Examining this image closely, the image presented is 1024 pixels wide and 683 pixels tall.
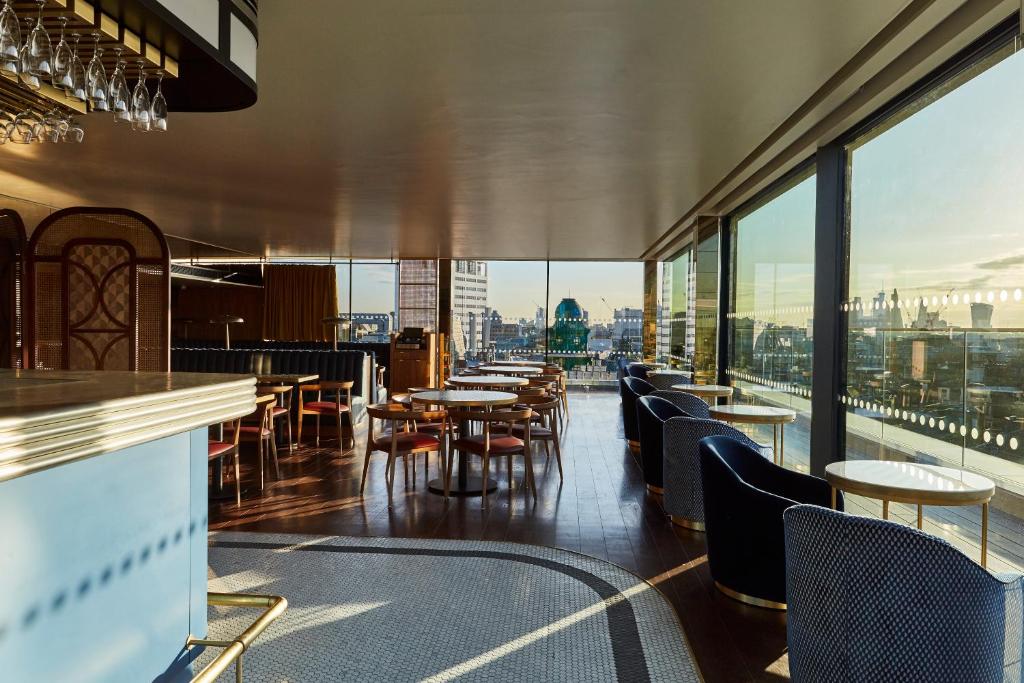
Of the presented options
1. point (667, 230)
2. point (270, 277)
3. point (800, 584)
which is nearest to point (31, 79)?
point (800, 584)

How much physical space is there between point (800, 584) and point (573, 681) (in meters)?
0.94

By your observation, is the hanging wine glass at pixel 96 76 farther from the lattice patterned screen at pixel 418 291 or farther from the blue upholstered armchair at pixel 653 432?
the lattice patterned screen at pixel 418 291

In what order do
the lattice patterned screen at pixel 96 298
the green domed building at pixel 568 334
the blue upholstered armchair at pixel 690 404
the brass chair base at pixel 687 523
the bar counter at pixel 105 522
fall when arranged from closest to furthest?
the bar counter at pixel 105 522 < the brass chair base at pixel 687 523 < the lattice patterned screen at pixel 96 298 < the blue upholstered armchair at pixel 690 404 < the green domed building at pixel 568 334

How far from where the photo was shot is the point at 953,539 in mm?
3654

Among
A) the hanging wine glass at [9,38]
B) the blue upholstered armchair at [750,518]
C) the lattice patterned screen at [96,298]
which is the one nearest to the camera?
the hanging wine glass at [9,38]

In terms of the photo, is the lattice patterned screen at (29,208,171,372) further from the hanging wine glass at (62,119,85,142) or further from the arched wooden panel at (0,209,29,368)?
the hanging wine glass at (62,119,85,142)

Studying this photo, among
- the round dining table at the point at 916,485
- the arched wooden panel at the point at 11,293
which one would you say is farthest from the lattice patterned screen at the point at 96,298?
the round dining table at the point at 916,485

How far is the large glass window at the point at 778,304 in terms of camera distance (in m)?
5.75

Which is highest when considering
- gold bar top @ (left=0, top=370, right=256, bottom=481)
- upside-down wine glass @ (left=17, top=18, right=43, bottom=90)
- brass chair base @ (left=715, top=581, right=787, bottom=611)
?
upside-down wine glass @ (left=17, top=18, right=43, bottom=90)

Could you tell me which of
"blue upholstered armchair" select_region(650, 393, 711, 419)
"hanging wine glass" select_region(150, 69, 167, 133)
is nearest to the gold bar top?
"hanging wine glass" select_region(150, 69, 167, 133)

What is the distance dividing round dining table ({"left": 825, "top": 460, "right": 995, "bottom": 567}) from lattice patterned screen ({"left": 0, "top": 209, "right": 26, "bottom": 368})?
218 inches

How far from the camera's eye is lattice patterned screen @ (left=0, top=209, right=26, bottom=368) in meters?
5.34

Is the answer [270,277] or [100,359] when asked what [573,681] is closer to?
[100,359]

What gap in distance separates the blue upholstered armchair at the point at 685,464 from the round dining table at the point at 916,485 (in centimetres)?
130
